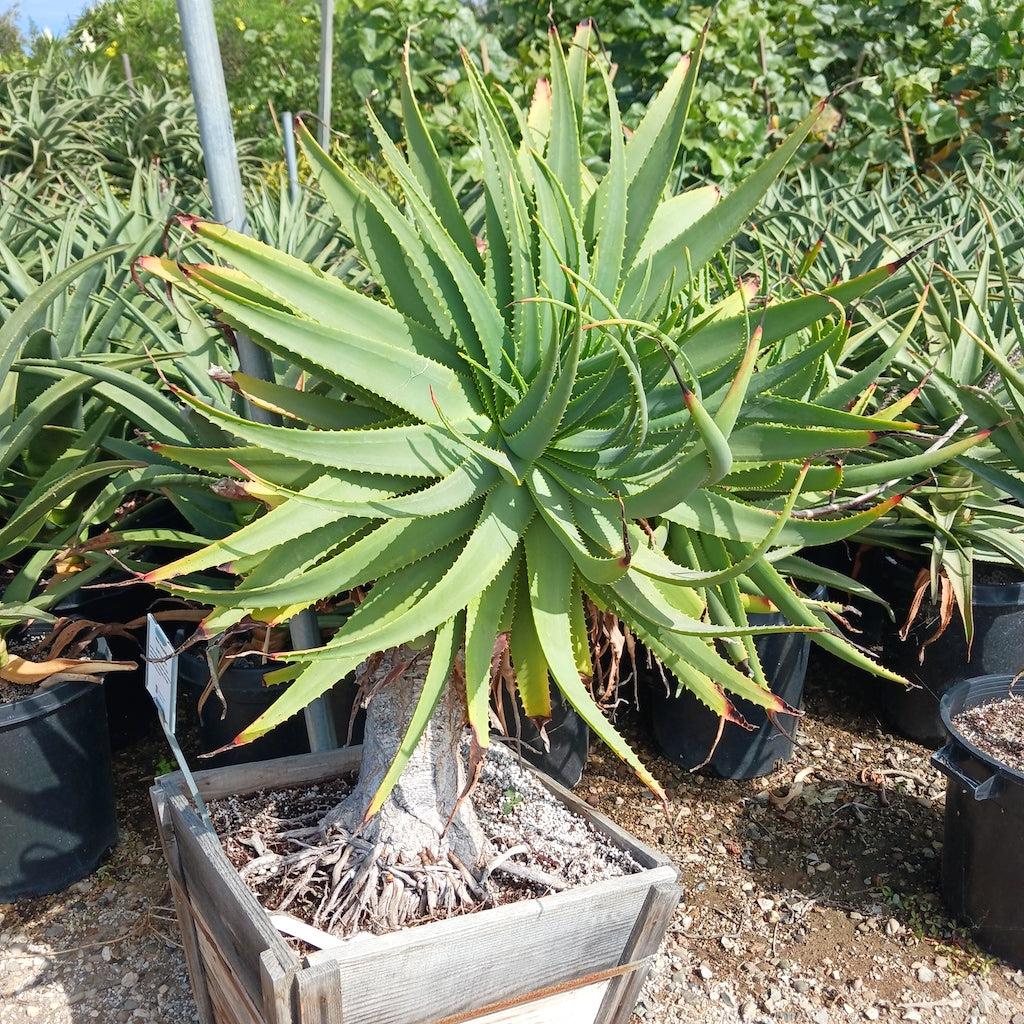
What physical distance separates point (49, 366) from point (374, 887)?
1.03 metres

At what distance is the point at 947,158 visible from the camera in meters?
5.67

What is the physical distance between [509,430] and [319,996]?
0.68 metres

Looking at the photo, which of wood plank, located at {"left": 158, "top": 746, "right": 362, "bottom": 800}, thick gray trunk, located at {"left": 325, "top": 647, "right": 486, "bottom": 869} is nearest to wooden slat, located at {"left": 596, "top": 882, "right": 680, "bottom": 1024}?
thick gray trunk, located at {"left": 325, "top": 647, "right": 486, "bottom": 869}

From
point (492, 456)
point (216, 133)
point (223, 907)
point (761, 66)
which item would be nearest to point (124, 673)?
point (223, 907)

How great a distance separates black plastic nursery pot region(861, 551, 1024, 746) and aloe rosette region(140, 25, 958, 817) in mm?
1458

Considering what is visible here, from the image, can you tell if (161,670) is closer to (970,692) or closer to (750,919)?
(750,919)

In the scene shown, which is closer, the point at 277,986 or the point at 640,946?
the point at 277,986

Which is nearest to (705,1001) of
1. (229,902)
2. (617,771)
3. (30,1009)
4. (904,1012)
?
(904,1012)

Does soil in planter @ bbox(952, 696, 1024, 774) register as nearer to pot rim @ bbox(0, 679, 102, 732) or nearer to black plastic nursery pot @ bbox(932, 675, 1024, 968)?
black plastic nursery pot @ bbox(932, 675, 1024, 968)

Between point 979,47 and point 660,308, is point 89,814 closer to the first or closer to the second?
point 660,308

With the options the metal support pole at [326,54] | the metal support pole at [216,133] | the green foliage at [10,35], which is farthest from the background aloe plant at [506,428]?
the green foliage at [10,35]

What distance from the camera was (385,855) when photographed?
52.0 inches

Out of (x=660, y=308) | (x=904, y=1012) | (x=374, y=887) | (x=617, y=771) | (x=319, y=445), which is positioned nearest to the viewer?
(x=319, y=445)

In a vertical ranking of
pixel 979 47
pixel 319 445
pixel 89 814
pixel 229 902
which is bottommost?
pixel 89 814
